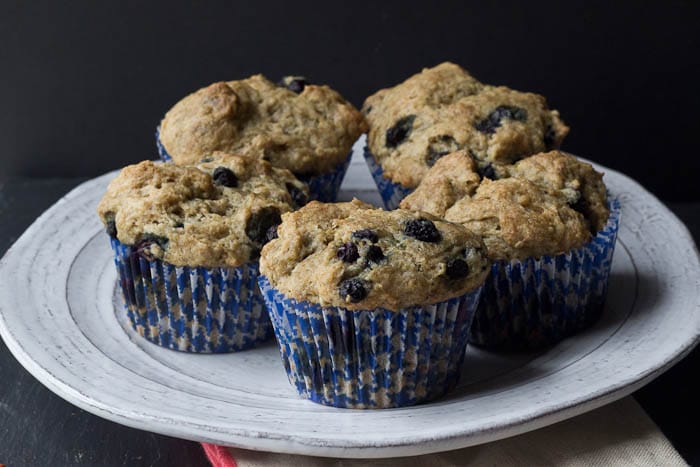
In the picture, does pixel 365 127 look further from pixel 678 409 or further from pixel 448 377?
pixel 678 409

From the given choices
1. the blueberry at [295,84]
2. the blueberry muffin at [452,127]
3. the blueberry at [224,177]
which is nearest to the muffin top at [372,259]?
the blueberry at [224,177]

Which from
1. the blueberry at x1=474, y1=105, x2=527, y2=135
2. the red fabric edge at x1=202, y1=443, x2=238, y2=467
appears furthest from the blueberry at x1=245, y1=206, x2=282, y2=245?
the blueberry at x1=474, y1=105, x2=527, y2=135

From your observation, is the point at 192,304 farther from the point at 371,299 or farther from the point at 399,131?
the point at 399,131

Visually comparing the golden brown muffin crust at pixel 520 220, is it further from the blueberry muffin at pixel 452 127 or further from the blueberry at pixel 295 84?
the blueberry at pixel 295 84

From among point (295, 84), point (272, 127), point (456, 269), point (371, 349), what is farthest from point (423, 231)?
point (295, 84)

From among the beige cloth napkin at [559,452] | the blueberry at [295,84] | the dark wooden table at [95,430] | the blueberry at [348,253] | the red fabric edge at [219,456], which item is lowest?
the dark wooden table at [95,430]

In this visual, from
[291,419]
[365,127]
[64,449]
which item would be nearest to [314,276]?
[291,419]
